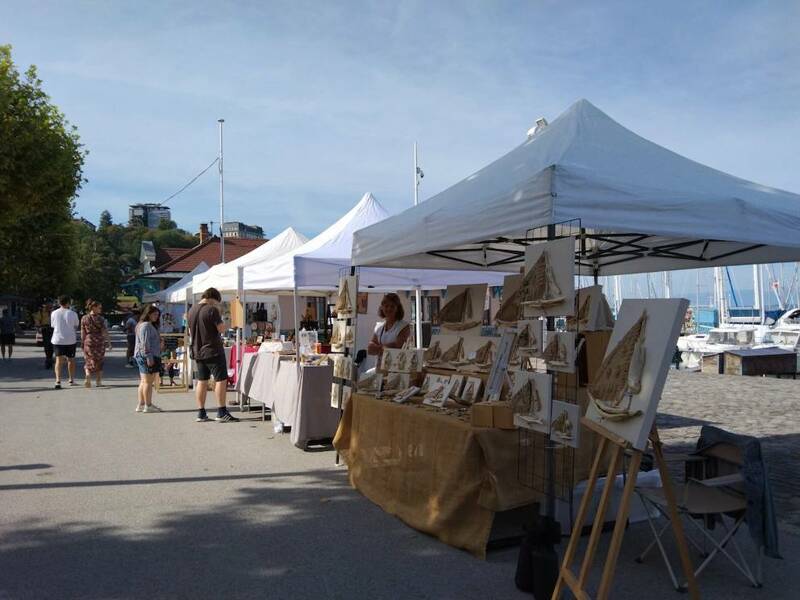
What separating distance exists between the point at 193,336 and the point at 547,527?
22.2 ft

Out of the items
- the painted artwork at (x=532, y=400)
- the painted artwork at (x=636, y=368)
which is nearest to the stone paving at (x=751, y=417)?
the painted artwork at (x=532, y=400)

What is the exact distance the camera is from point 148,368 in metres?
10.6

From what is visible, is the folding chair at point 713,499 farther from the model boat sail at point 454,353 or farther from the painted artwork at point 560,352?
the model boat sail at point 454,353

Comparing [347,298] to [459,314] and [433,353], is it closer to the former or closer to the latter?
[433,353]

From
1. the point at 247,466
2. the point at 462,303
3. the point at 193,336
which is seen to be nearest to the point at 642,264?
the point at 462,303

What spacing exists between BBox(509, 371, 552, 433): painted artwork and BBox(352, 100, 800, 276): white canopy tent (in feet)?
3.03

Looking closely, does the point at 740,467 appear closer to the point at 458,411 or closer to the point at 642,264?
the point at 458,411

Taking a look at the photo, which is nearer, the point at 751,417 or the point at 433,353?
the point at 433,353

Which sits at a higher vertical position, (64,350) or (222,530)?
(64,350)

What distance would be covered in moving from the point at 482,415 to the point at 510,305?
1.22 metres

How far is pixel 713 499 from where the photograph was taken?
13.0 ft

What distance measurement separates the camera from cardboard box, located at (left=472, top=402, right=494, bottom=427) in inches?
175

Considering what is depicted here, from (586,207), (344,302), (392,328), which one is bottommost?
(392,328)

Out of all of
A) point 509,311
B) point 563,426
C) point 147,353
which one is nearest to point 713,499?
point 563,426
